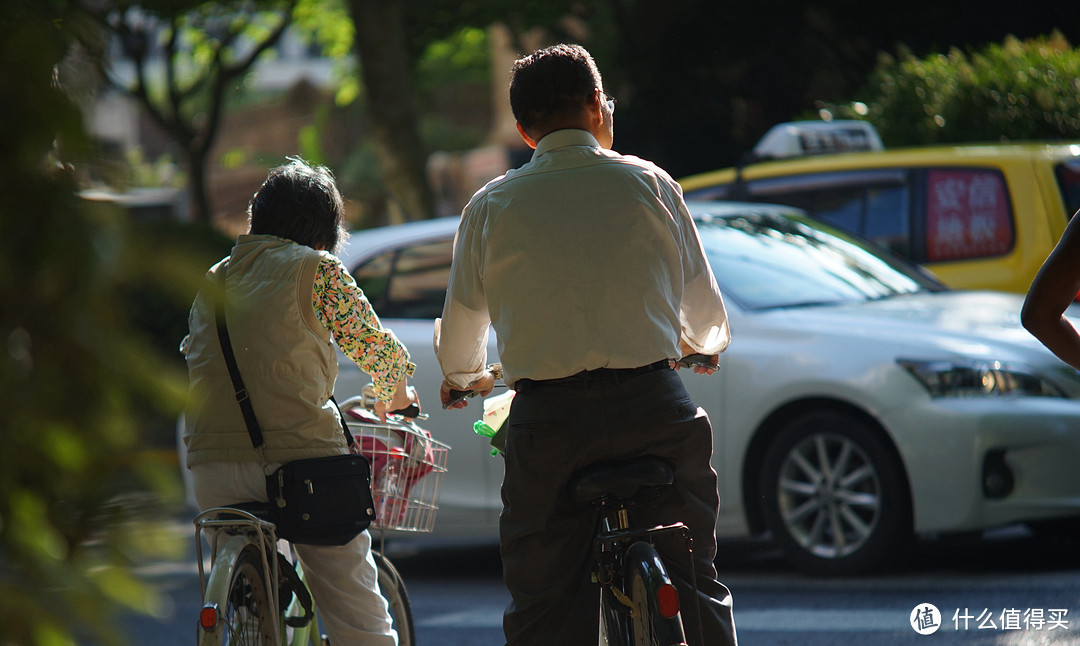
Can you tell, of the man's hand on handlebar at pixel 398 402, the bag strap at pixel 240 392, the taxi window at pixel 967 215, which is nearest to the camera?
the bag strap at pixel 240 392

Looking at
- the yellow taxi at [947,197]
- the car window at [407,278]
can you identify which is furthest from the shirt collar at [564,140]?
the yellow taxi at [947,197]

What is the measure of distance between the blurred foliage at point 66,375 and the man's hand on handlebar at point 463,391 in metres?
2.13

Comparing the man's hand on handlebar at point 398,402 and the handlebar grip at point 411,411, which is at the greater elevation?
the man's hand on handlebar at point 398,402

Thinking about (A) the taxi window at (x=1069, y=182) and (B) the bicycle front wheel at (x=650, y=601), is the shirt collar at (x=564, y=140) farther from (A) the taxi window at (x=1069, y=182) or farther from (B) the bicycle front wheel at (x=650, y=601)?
(A) the taxi window at (x=1069, y=182)

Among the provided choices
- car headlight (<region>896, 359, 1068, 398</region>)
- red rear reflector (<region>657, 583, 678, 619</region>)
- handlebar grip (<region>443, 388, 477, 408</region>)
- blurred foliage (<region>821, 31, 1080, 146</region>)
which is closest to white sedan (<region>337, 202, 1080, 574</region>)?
car headlight (<region>896, 359, 1068, 398</region>)

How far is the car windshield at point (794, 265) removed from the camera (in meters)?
6.41

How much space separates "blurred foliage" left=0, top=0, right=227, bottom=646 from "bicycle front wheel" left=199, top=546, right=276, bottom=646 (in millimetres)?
2128

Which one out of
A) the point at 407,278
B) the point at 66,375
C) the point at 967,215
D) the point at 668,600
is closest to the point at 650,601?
the point at 668,600

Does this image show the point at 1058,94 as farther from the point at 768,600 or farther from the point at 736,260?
the point at 768,600

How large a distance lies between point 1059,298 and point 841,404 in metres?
3.07

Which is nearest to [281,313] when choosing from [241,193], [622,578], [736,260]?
[622,578]

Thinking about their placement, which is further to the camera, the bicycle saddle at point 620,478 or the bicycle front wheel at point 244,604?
the bicycle front wheel at point 244,604

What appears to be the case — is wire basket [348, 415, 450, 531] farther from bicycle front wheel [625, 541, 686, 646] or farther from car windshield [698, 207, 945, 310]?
car windshield [698, 207, 945, 310]

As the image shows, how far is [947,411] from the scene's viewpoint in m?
5.59
